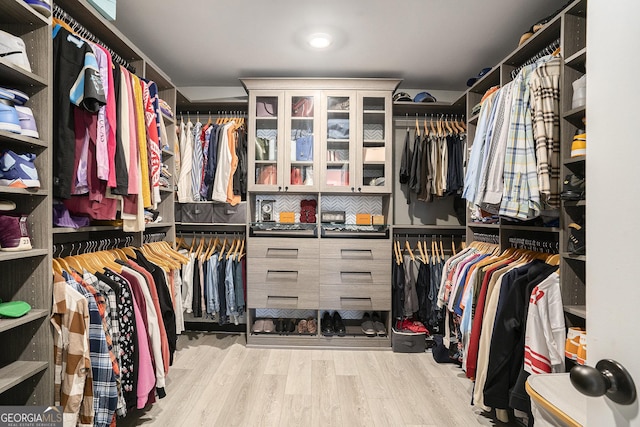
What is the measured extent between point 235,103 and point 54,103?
6.32 ft

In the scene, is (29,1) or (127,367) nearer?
(29,1)

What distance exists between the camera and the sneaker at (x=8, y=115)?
4.34ft

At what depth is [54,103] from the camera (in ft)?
5.09

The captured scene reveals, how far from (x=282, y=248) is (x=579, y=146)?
2.29m

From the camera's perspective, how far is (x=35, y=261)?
5.00ft

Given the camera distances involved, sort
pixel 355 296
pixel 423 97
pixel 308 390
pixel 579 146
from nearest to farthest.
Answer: pixel 579 146 → pixel 308 390 → pixel 355 296 → pixel 423 97

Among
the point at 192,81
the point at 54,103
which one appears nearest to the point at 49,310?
the point at 54,103

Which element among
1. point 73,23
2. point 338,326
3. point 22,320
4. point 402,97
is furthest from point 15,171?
point 402,97

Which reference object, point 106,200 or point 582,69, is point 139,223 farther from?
point 582,69

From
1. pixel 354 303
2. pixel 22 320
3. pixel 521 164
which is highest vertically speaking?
pixel 521 164

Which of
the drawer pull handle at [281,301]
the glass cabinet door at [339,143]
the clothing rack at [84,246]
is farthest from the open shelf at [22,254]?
the glass cabinet door at [339,143]

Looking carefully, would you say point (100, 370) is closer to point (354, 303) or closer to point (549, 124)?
point (354, 303)

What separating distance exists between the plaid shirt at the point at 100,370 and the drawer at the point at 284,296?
1549 millimetres

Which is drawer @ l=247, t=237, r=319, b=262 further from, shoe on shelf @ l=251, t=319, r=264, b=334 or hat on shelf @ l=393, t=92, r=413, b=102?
hat on shelf @ l=393, t=92, r=413, b=102
